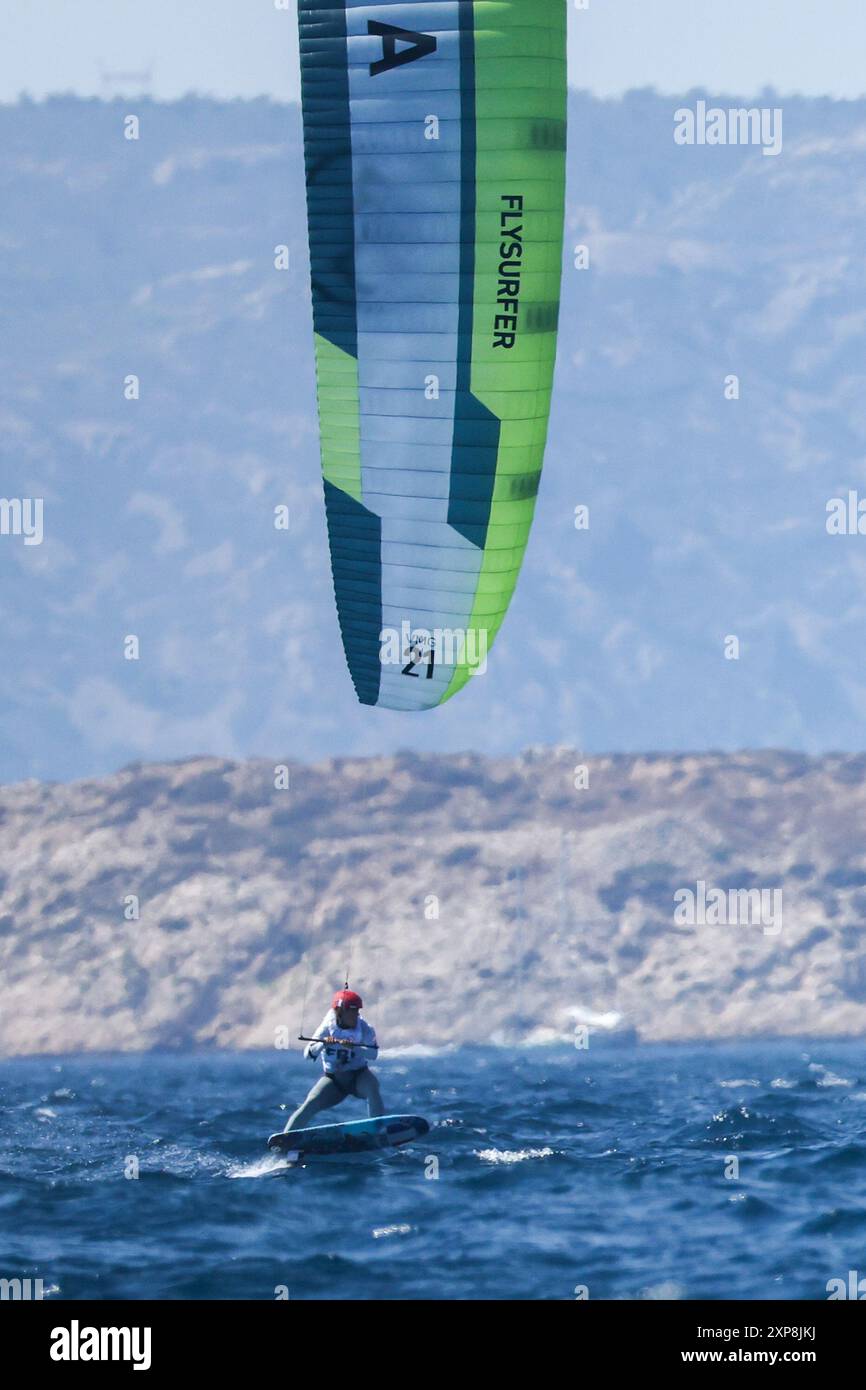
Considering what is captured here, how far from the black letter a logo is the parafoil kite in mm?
16

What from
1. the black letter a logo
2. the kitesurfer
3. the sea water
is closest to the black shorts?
the kitesurfer

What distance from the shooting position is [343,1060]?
2694 centimetres

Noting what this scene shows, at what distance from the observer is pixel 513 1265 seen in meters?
22.8

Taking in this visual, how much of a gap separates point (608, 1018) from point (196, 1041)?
3613 centimetres

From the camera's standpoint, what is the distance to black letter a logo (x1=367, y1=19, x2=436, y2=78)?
82.6 ft

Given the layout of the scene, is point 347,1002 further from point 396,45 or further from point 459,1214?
point 396,45

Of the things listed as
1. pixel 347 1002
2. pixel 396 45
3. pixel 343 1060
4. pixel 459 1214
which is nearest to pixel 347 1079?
pixel 343 1060

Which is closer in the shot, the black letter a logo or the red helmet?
the black letter a logo

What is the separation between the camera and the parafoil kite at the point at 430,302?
995 inches

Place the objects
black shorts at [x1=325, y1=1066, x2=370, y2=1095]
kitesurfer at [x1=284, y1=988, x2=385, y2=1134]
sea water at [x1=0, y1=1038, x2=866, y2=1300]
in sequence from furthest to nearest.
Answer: black shorts at [x1=325, y1=1066, x2=370, y2=1095]
kitesurfer at [x1=284, y1=988, x2=385, y2=1134]
sea water at [x1=0, y1=1038, x2=866, y2=1300]

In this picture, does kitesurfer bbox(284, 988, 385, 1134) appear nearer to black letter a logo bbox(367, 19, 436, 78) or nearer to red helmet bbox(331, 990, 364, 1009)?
red helmet bbox(331, 990, 364, 1009)

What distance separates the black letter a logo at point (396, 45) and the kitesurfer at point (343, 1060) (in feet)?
34.9
